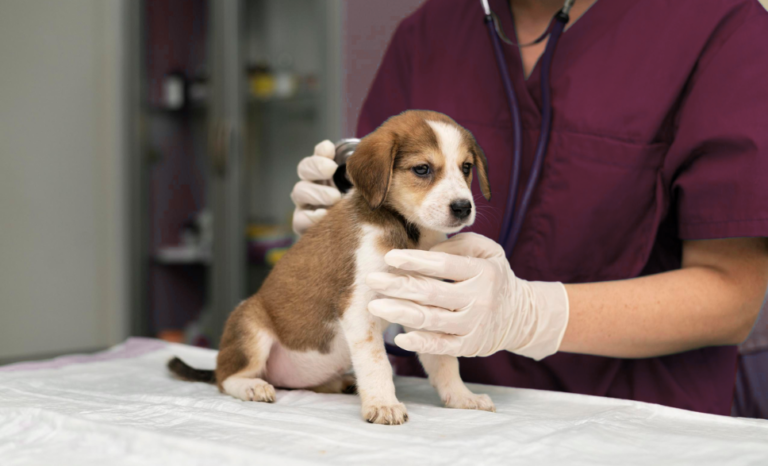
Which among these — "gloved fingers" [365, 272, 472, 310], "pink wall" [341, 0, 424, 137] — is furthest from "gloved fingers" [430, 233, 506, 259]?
"pink wall" [341, 0, 424, 137]

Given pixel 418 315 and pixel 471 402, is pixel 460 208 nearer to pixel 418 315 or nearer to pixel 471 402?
pixel 418 315

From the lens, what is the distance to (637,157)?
1.26 metres

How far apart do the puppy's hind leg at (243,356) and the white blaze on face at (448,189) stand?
429 mm

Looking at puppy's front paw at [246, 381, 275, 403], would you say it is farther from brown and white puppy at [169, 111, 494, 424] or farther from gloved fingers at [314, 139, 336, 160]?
gloved fingers at [314, 139, 336, 160]

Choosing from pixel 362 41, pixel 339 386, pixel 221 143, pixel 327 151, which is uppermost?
pixel 362 41

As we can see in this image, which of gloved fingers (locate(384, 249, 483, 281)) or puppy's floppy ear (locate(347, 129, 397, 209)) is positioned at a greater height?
puppy's floppy ear (locate(347, 129, 397, 209))

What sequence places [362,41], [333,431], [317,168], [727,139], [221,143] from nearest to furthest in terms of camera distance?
[333,431] < [727,139] < [317,168] < [362,41] < [221,143]

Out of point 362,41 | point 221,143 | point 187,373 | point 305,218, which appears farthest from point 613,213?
point 221,143

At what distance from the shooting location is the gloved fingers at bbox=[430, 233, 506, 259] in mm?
1125

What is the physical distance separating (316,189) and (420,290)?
479mm

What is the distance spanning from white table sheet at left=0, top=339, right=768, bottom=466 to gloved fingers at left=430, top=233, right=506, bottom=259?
29 centimetres

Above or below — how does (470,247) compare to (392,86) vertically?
below

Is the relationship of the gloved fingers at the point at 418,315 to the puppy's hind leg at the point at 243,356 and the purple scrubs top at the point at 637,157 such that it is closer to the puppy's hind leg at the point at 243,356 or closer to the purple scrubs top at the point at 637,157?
the puppy's hind leg at the point at 243,356

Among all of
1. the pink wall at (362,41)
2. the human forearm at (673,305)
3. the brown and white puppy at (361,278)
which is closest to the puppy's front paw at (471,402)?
the brown and white puppy at (361,278)
